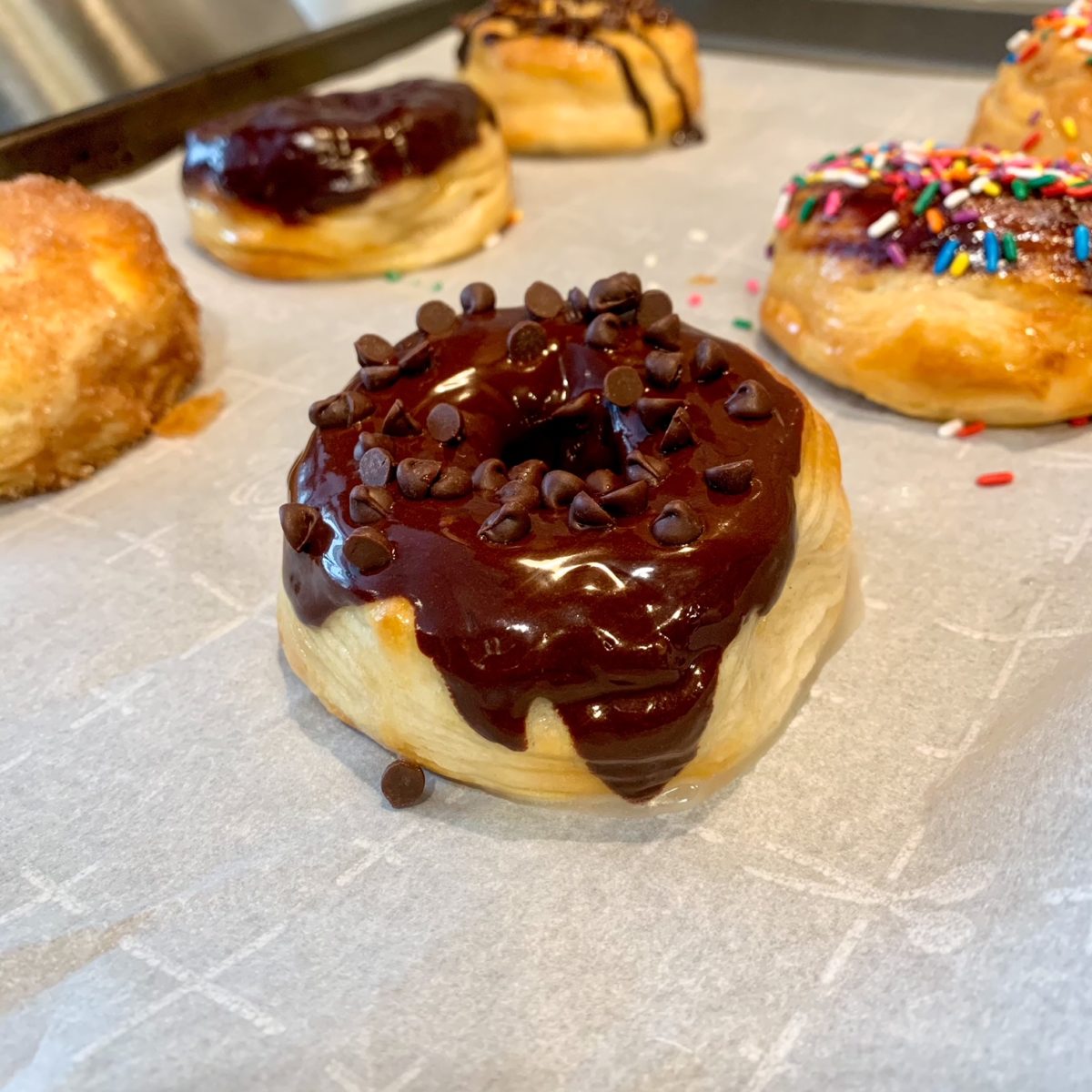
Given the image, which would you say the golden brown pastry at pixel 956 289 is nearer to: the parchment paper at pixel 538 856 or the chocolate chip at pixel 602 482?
the parchment paper at pixel 538 856

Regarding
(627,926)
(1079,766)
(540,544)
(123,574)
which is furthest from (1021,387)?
(123,574)

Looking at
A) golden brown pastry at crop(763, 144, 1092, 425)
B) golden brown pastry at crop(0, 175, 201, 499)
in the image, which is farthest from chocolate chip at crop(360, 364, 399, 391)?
golden brown pastry at crop(763, 144, 1092, 425)

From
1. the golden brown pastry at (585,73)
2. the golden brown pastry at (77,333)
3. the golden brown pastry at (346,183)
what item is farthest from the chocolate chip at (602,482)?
the golden brown pastry at (585,73)

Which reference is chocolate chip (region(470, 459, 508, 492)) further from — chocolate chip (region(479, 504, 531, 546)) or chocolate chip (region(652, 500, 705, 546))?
chocolate chip (region(652, 500, 705, 546))

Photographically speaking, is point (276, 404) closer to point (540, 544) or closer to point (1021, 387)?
point (540, 544)

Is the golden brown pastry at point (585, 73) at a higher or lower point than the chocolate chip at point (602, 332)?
lower

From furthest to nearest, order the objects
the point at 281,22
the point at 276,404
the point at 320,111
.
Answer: the point at 281,22, the point at 320,111, the point at 276,404
